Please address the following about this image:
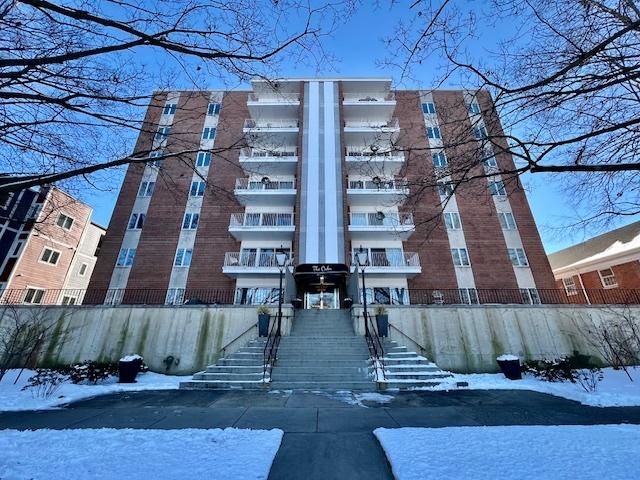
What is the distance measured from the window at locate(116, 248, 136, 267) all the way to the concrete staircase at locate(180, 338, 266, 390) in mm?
13879

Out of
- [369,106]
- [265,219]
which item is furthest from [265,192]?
[369,106]

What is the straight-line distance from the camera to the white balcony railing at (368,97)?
2414 centimetres

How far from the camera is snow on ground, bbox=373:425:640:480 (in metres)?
2.55

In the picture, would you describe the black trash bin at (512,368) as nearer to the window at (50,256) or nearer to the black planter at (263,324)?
the black planter at (263,324)


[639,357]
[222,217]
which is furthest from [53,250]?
[639,357]

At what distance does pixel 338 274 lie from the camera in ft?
60.9

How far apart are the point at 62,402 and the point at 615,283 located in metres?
34.3

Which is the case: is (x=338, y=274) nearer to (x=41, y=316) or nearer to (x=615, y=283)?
(x=41, y=316)

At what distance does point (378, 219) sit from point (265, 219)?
8.71 metres

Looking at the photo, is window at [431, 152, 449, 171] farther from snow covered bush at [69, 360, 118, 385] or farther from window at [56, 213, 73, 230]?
window at [56, 213, 73, 230]

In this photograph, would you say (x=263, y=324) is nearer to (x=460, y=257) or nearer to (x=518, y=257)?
(x=460, y=257)

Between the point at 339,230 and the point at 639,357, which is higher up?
the point at 339,230

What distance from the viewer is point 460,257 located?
19938 mm

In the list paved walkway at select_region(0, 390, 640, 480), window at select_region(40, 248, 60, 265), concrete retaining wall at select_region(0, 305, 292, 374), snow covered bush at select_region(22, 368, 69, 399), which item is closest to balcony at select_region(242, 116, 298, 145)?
concrete retaining wall at select_region(0, 305, 292, 374)
